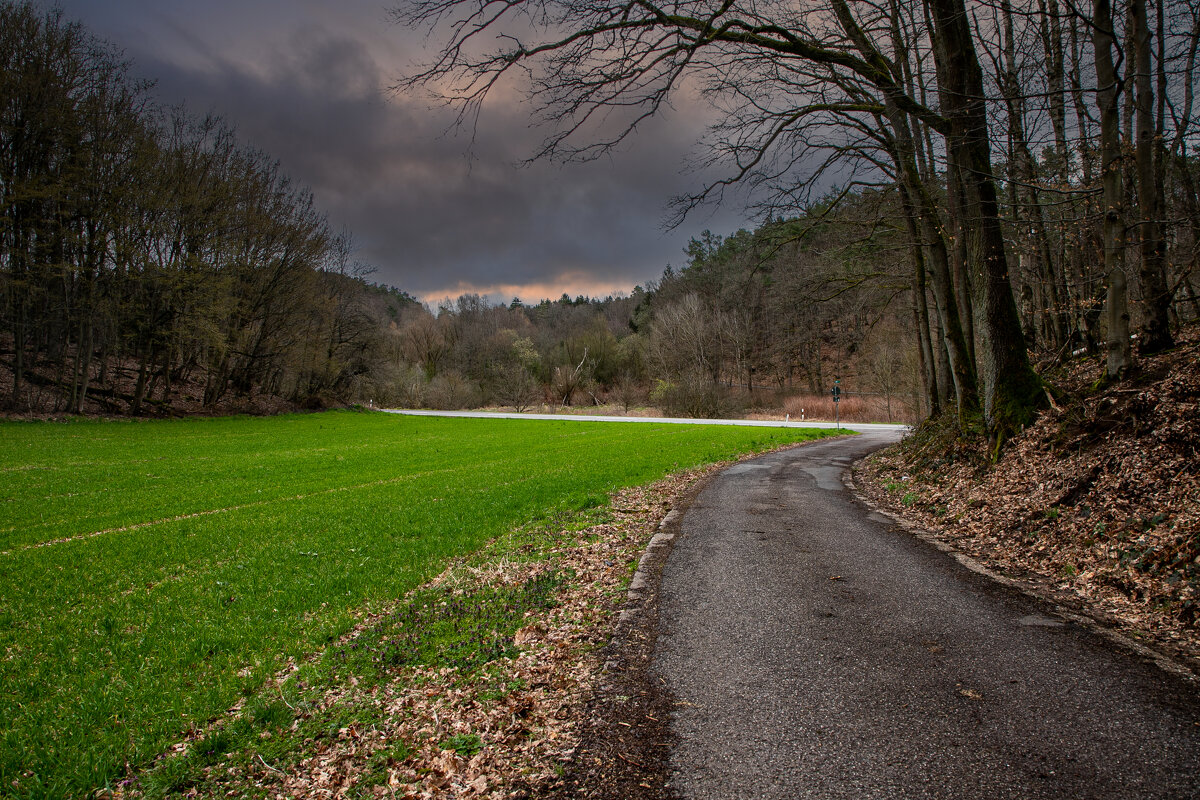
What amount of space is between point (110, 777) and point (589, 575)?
4378mm

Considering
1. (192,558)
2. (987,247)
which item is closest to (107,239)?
(192,558)

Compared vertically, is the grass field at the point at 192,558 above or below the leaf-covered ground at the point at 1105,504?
below

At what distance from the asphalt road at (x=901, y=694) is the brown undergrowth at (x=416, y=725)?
2.31 feet

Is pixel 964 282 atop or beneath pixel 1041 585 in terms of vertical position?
atop

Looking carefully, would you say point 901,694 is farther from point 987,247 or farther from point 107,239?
point 107,239

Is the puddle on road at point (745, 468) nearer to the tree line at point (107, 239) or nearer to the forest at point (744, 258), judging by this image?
the forest at point (744, 258)

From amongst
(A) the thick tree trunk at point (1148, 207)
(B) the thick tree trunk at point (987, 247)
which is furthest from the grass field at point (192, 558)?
(A) the thick tree trunk at point (1148, 207)

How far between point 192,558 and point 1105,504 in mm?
11914

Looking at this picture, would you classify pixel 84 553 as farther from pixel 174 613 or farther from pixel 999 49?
pixel 999 49

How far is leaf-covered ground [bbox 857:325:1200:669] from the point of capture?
4.70 metres

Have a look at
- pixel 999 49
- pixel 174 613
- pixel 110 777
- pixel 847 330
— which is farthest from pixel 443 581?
pixel 847 330

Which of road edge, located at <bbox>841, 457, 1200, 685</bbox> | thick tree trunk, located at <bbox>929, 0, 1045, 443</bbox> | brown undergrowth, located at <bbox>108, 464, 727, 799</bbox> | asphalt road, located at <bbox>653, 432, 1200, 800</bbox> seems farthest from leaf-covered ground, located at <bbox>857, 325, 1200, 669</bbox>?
brown undergrowth, located at <bbox>108, 464, 727, 799</bbox>

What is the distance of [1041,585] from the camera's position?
17.7 ft

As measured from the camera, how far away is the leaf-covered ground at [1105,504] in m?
4.70
